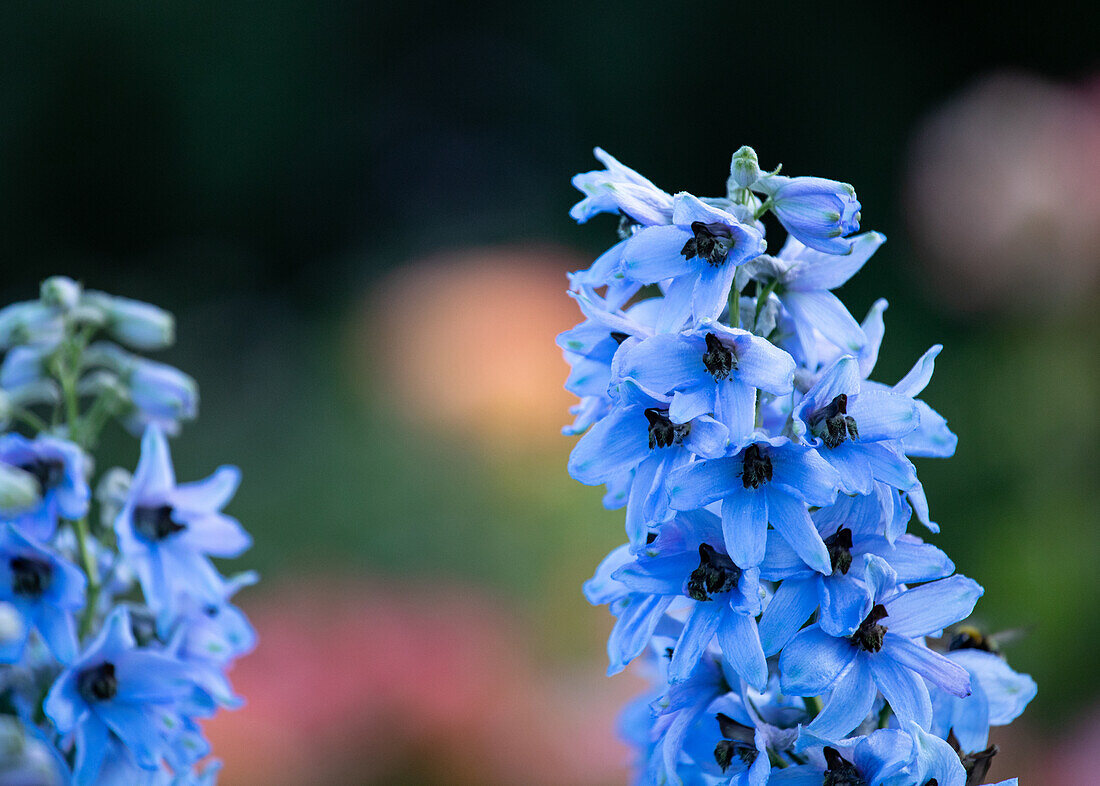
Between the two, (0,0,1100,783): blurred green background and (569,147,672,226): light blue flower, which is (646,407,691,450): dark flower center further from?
(0,0,1100,783): blurred green background

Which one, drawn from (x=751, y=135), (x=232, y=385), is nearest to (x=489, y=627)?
(x=232, y=385)

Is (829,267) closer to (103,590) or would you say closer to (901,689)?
(901,689)

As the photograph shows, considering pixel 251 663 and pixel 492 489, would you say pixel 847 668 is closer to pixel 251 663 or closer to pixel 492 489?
pixel 251 663

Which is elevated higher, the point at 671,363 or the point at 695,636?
the point at 671,363

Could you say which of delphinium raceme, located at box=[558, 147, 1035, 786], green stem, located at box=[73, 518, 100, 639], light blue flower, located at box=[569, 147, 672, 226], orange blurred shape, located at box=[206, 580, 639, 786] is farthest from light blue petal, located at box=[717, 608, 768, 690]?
orange blurred shape, located at box=[206, 580, 639, 786]

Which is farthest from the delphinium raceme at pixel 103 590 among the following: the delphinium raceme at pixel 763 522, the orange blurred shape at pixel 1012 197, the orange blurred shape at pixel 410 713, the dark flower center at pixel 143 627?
the orange blurred shape at pixel 1012 197

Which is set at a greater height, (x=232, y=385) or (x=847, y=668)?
(x=232, y=385)

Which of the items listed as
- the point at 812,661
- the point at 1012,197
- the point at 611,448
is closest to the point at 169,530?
the point at 611,448

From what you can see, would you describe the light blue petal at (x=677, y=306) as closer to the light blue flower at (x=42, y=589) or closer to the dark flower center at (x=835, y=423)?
the dark flower center at (x=835, y=423)
